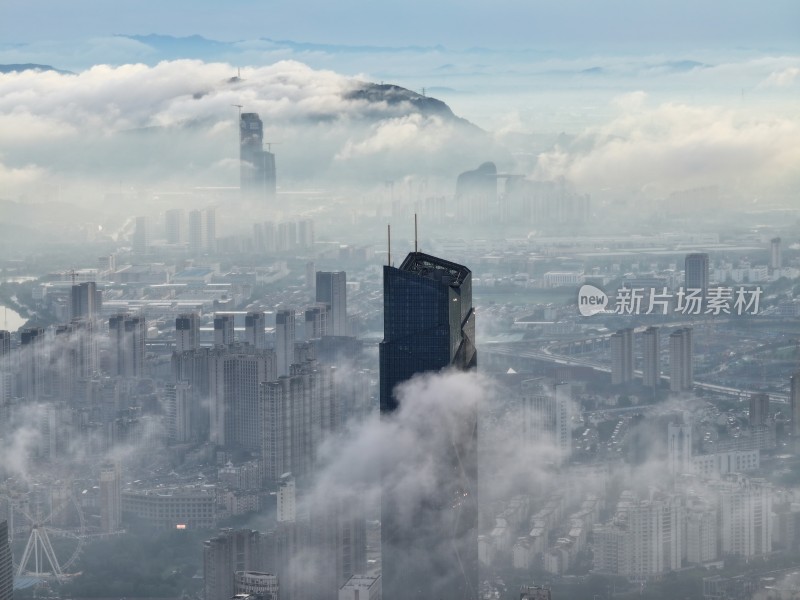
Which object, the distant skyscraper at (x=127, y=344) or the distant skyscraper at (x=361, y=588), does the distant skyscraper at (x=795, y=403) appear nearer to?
the distant skyscraper at (x=361, y=588)

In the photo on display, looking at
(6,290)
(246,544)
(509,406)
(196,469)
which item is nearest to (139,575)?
(246,544)

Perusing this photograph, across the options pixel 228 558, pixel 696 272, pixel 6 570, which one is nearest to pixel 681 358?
pixel 696 272

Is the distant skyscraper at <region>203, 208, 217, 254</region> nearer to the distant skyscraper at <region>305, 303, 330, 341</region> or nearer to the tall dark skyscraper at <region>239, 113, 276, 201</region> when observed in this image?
the tall dark skyscraper at <region>239, 113, 276, 201</region>

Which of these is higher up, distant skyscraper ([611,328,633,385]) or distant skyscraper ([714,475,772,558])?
distant skyscraper ([611,328,633,385])

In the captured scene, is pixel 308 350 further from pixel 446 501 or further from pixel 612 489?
pixel 446 501

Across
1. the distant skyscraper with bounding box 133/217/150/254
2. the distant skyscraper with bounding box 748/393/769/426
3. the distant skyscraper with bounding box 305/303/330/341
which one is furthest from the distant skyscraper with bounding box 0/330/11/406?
the distant skyscraper with bounding box 748/393/769/426
